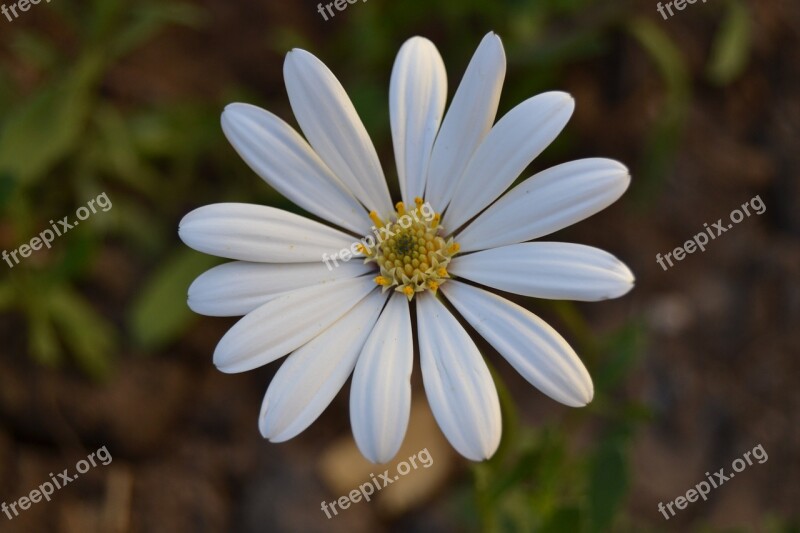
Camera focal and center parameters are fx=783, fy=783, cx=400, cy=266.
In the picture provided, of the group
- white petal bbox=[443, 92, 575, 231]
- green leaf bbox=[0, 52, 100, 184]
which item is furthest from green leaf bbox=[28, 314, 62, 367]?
white petal bbox=[443, 92, 575, 231]

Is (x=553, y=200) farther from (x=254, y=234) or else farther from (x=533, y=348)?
(x=254, y=234)

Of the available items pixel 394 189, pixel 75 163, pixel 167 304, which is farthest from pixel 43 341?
pixel 394 189

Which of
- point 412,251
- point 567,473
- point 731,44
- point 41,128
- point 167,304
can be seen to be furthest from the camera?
point 731,44

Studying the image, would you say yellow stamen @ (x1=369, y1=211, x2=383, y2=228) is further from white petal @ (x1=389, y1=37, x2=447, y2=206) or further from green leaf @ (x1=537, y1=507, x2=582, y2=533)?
green leaf @ (x1=537, y1=507, x2=582, y2=533)

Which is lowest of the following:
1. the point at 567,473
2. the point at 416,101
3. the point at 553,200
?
the point at 567,473

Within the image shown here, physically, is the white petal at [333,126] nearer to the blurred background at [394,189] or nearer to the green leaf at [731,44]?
the blurred background at [394,189]

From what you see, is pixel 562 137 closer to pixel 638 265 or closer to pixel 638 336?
pixel 638 265

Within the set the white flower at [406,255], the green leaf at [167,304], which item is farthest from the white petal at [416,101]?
the green leaf at [167,304]
